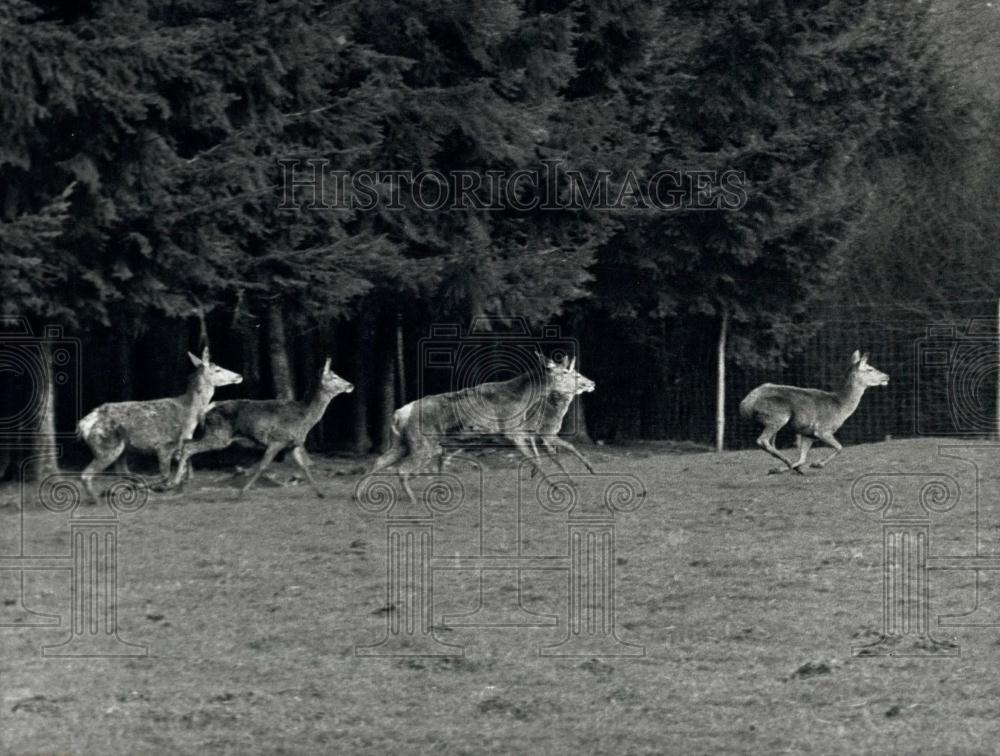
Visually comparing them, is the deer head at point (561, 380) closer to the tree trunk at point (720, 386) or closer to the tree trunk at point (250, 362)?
the tree trunk at point (250, 362)

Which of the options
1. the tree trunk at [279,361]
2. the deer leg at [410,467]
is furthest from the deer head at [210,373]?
the deer leg at [410,467]

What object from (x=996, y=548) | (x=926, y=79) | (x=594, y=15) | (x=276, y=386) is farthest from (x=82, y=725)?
(x=926, y=79)

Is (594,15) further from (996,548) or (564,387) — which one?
(996,548)

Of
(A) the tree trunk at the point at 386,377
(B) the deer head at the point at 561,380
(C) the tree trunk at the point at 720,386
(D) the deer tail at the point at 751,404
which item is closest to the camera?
(B) the deer head at the point at 561,380

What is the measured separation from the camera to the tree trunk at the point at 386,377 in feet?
93.7

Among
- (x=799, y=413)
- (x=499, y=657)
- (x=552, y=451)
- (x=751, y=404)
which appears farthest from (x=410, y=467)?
(x=499, y=657)

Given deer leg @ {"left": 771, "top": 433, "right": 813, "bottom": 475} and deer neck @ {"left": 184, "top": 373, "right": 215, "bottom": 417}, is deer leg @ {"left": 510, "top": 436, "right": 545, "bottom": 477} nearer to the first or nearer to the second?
deer leg @ {"left": 771, "top": 433, "right": 813, "bottom": 475}

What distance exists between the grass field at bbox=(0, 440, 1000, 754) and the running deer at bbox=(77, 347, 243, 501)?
1156 millimetres

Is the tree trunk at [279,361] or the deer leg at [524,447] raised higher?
the tree trunk at [279,361]

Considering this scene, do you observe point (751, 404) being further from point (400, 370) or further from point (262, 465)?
point (400, 370)

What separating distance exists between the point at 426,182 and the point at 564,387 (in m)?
4.38

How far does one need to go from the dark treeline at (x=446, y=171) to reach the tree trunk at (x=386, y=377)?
2.0 inches

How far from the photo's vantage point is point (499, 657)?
14.9 metres

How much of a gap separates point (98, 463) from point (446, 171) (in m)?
6.83
